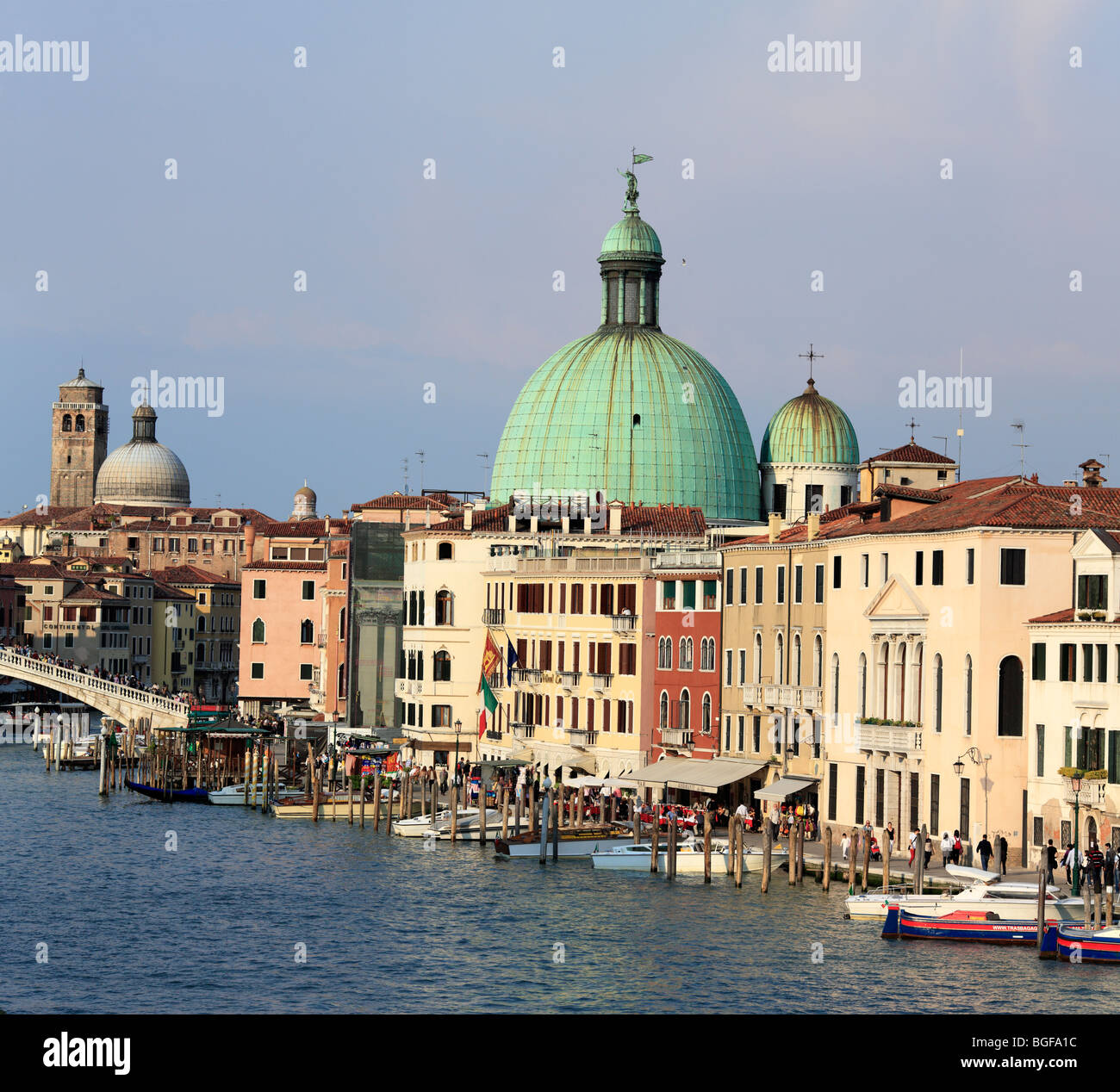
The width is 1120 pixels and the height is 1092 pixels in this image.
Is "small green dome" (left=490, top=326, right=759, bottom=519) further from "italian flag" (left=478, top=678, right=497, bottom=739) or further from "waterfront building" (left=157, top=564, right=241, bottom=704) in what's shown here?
"waterfront building" (left=157, top=564, right=241, bottom=704)

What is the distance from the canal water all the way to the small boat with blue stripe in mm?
275

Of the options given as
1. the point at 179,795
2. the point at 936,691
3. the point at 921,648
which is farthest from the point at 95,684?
the point at 936,691

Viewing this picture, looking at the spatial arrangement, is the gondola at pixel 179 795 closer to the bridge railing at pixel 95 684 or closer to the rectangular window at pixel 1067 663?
the bridge railing at pixel 95 684

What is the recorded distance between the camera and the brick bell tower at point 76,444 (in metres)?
183

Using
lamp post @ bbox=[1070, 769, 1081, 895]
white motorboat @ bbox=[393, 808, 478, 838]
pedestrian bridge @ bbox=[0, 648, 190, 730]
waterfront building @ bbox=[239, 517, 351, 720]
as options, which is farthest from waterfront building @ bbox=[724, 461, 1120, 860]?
pedestrian bridge @ bbox=[0, 648, 190, 730]

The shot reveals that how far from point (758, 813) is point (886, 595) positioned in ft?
23.6

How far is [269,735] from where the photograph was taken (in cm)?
7312

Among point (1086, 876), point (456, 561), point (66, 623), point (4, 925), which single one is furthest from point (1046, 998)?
point (66, 623)

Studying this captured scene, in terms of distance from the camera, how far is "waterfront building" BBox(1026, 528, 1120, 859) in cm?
3525

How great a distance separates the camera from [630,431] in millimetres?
70875

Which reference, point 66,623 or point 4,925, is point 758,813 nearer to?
point 4,925

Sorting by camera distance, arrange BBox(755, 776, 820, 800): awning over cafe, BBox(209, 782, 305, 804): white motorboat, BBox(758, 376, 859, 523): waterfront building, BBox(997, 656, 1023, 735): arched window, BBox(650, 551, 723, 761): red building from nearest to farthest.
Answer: BBox(997, 656, 1023, 735): arched window, BBox(755, 776, 820, 800): awning over cafe, BBox(650, 551, 723, 761): red building, BBox(209, 782, 305, 804): white motorboat, BBox(758, 376, 859, 523): waterfront building

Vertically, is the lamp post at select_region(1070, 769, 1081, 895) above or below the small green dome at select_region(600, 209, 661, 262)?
below
